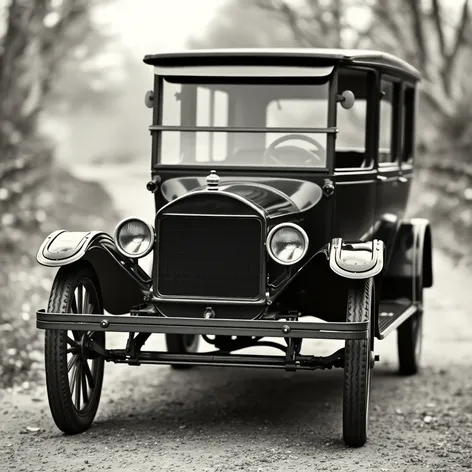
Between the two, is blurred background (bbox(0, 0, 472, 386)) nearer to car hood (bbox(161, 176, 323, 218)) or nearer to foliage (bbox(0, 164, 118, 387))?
foliage (bbox(0, 164, 118, 387))

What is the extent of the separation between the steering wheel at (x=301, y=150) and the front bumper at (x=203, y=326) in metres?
1.29

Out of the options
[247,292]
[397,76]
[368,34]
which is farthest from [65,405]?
[368,34]

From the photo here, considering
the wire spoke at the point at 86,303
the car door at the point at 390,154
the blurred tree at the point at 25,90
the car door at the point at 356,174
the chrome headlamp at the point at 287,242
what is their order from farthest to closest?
the blurred tree at the point at 25,90
the car door at the point at 390,154
the car door at the point at 356,174
the wire spoke at the point at 86,303
the chrome headlamp at the point at 287,242

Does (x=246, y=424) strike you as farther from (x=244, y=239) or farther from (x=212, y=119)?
(x=212, y=119)

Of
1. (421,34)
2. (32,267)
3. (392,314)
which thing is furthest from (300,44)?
(392,314)

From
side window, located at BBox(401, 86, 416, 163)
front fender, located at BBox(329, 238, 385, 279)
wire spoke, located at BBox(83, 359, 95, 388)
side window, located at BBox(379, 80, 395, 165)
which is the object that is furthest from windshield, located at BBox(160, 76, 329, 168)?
side window, located at BBox(401, 86, 416, 163)

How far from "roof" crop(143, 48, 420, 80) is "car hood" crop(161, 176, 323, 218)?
0.70 m

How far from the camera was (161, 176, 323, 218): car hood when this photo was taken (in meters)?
5.96

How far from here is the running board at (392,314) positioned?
19.9 feet

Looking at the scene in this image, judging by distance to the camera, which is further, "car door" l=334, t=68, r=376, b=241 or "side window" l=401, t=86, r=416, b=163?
"side window" l=401, t=86, r=416, b=163

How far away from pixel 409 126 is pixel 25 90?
27.3 ft

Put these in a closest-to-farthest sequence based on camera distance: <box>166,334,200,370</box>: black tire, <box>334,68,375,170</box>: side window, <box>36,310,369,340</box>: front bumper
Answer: <box>36,310,369,340</box>: front bumper < <box>334,68,375,170</box>: side window < <box>166,334,200,370</box>: black tire

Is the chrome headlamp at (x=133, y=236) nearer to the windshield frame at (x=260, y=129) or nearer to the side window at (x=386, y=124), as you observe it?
the windshield frame at (x=260, y=129)

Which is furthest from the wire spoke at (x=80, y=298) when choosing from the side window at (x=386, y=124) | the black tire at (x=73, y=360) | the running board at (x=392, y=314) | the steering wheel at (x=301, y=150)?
the side window at (x=386, y=124)
